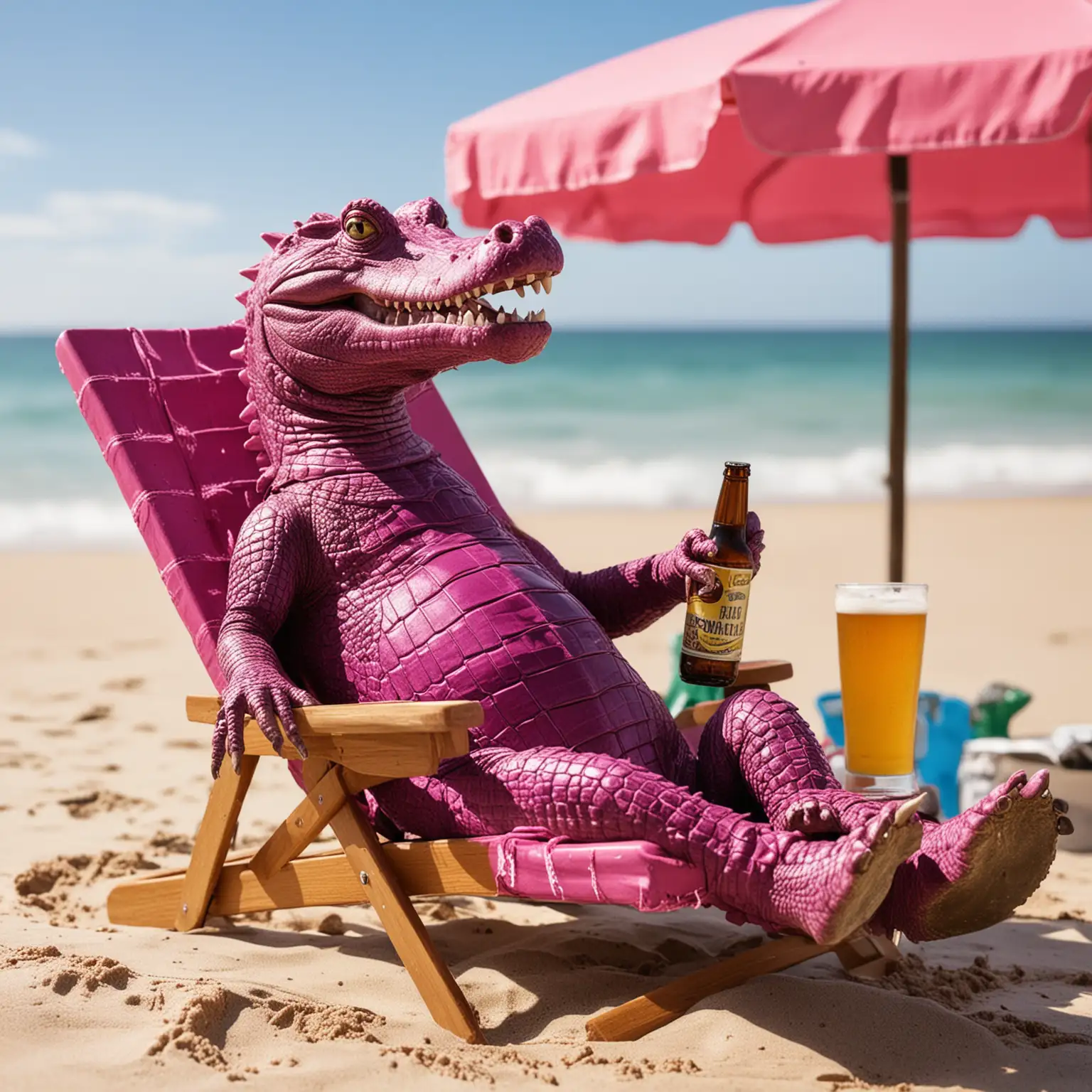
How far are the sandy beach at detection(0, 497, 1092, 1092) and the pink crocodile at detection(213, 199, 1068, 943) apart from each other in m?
0.31

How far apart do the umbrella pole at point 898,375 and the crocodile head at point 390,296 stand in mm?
2800

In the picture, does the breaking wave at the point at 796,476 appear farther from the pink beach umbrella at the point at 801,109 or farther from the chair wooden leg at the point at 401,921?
the chair wooden leg at the point at 401,921

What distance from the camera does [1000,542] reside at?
12648 mm

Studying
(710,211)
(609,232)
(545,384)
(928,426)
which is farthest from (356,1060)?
(545,384)

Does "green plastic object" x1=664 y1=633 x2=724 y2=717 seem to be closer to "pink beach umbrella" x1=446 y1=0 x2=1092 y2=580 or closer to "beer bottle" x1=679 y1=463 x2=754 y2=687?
"pink beach umbrella" x1=446 y1=0 x2=1092 y2=580

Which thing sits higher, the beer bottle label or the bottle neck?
the bottle neck

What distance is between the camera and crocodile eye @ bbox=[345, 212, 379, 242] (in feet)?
10.8

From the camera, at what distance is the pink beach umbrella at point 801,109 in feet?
12.9

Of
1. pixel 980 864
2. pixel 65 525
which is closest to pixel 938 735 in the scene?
pixel 980 864

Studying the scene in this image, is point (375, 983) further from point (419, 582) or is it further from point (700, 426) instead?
point (700, 426)

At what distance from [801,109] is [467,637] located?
1976 mm

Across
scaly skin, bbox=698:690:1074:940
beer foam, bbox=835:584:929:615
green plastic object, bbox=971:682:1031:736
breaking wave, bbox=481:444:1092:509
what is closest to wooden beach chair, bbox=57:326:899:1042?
scaly skin, bbox=698:690:1074:940

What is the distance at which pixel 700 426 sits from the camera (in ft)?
99.3

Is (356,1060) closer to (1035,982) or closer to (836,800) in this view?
(836,800)
